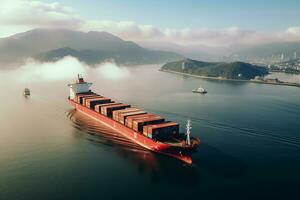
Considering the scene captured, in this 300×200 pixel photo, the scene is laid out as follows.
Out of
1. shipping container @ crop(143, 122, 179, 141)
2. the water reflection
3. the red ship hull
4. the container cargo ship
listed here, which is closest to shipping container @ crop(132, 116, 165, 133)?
the container cargo ship

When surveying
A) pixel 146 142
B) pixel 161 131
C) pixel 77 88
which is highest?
pixel 77 88

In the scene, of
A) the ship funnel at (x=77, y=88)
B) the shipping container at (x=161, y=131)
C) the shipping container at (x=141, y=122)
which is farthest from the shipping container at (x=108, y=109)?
the ship funnel at (x=77, y=88)

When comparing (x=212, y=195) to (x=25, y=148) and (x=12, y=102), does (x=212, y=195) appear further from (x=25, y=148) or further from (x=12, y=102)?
(x=12, y=102)

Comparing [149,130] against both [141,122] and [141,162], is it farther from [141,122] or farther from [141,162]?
[141,162]

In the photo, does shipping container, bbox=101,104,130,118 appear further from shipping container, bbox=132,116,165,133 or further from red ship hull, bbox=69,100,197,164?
shipping container, bbox=132,116,165,133

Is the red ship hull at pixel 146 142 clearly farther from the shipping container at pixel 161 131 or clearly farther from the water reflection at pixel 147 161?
the shipping container at pixel 161 131

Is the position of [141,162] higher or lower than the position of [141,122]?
lower

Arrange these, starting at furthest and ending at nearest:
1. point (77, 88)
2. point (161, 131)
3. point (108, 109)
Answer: point (77, 88) → point (108, 109) → point (161, 131)

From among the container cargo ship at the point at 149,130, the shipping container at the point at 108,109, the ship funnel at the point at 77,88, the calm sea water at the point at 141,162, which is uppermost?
the ship funnel at the point at 77,88

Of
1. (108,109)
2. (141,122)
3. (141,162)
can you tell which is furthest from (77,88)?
(141,162)

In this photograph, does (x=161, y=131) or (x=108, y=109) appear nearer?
(x=161, y=131)
